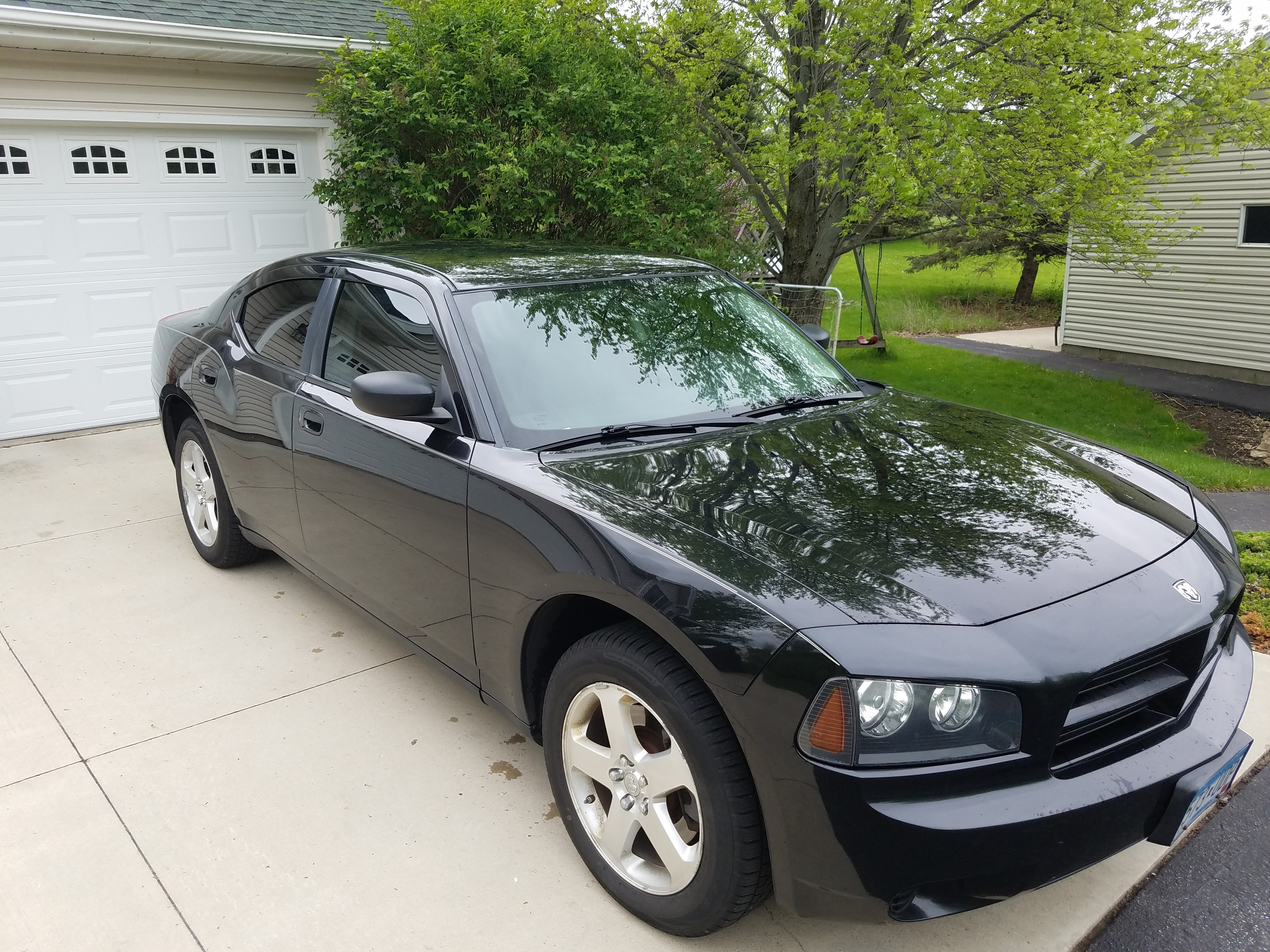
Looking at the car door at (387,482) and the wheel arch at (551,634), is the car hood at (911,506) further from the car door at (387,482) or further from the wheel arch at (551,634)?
the car door at (387,482)

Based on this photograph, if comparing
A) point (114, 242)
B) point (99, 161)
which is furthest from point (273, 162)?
point (114, 242)

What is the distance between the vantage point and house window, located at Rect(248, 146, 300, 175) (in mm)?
8445

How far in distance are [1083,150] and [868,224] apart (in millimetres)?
2552

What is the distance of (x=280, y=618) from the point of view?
4.39 m

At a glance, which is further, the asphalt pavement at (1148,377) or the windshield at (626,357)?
the asphalt pavement at (1148,377)

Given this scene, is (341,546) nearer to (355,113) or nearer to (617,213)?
(617,213)

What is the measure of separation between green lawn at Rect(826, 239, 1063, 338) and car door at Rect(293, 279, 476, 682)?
12665 millimetres

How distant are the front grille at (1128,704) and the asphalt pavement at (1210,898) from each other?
66cm

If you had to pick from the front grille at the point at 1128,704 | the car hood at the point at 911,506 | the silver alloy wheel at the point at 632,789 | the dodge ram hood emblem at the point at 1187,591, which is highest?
the car hood at the point at 911,506

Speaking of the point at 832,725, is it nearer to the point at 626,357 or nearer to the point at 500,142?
the point at 626,357

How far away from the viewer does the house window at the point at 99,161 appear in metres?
7.61

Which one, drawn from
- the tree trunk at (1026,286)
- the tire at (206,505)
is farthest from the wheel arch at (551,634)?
the tree trunk at (1026,286)

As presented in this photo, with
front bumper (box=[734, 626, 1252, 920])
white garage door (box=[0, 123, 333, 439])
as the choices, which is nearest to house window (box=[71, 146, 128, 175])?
white garage door (box=[0, 123, 333, 439])

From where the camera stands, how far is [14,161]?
24.0ft
